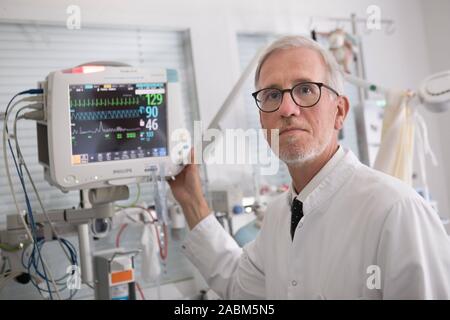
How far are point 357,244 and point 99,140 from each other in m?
0.79

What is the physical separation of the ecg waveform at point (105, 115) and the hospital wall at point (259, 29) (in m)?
Result: 0.62

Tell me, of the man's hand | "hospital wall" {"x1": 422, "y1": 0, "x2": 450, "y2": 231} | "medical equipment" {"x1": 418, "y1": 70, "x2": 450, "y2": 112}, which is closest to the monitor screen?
the man's hand

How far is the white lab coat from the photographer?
32.6 inches

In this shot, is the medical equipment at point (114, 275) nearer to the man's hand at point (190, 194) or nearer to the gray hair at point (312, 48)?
the man's hand at point (190, 194)

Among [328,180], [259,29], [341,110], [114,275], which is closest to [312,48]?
[341,110]

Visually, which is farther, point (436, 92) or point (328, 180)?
point (436, 92)

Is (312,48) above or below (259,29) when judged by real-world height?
below

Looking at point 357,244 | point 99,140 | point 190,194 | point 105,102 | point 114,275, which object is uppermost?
point 105,102

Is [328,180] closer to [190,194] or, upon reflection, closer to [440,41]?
[190,194]

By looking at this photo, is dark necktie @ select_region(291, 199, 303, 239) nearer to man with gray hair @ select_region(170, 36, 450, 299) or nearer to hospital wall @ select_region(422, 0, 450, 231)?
man with gray hair @ select_region(170, 36, 450, 299)

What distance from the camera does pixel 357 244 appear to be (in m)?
0.92

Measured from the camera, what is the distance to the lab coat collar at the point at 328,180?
3.39 feet

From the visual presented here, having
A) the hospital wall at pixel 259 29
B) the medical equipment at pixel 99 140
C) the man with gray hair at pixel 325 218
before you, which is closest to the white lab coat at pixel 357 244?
the man with gray hair at pixel 325 218
